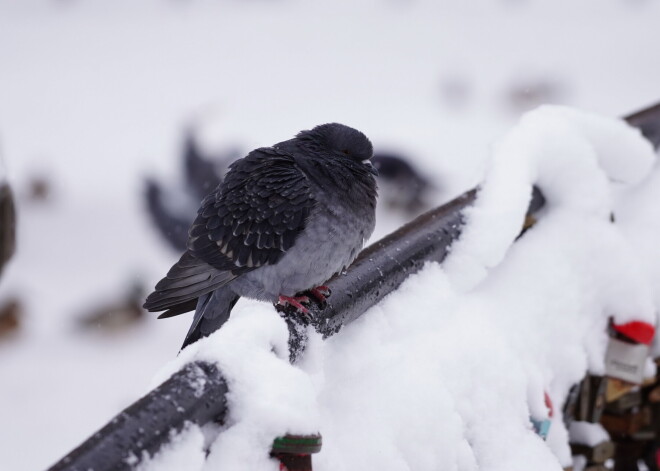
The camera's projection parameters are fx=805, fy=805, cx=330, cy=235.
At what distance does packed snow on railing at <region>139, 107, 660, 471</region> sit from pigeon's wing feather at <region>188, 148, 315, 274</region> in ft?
1.40

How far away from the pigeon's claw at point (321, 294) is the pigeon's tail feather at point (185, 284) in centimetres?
31

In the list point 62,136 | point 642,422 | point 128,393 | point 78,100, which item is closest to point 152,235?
point 128,393

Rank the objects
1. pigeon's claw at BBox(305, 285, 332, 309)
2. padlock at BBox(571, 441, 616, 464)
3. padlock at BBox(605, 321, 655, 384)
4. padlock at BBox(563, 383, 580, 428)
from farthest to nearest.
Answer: padlock at BBox(571, 441, 616, 464)
padlock at BBox(605, 321, 655, 384)
padlock at BBox(563, 383, 580, 428)
pigeon's claw at BBox(305, 285, 332, 309)

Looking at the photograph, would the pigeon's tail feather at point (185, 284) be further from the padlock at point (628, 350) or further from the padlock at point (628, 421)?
the padlock at point (628, 421)

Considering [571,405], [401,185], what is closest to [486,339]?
[571,405]

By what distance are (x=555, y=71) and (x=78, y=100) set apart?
6776mm

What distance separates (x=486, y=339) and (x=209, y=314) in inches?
32.1

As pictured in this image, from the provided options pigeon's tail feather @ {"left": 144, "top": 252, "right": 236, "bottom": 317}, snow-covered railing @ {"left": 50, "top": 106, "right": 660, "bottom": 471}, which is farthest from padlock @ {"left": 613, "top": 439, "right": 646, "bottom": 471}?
pigeon's tail feather @ {"left": 144, "top": 252, "right": 236, "bottom": 317}

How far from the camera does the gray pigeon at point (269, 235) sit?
7.40 feet

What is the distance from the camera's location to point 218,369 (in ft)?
4.34

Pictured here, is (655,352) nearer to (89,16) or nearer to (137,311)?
(137,311)

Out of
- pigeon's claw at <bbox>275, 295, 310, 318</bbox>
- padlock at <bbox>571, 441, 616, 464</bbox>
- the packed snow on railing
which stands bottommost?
padlock at <bbox>571, 441, 616, 464</bbox>

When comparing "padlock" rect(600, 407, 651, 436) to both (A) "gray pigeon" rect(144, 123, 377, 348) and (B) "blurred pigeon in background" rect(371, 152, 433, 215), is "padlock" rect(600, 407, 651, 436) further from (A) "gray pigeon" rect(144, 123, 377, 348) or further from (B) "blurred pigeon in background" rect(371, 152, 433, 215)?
(B) "blurred pigeon in background" rect(371, 152, 433, 215)

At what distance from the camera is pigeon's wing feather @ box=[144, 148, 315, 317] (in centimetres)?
229
